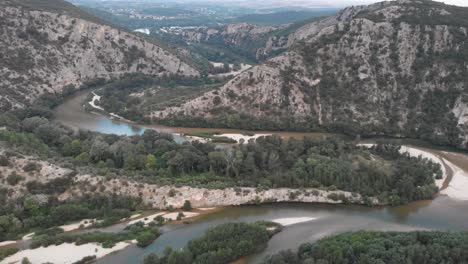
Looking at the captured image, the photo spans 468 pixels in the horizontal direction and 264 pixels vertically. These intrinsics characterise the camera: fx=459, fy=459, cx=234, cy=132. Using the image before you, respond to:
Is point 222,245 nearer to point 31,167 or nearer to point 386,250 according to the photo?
point 386,250

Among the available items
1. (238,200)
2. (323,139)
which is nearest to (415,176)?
(323,139)

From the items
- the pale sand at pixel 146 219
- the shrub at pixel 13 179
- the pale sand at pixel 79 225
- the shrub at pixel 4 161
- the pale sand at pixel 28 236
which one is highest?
the shrub at pixel 4 161

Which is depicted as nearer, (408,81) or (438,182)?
(438,182)

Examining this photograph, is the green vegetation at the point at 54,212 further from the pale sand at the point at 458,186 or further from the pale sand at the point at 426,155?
the pale sand at the point at 426,155

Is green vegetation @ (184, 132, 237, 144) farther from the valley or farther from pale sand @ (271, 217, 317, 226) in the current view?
pale sand @ (271, 217, 317, 226)

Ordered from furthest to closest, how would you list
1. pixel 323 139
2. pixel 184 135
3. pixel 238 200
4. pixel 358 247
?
1. pixel 184 135
2. pixel 323 139
3. pixel 238 200
4. pixel 358 247

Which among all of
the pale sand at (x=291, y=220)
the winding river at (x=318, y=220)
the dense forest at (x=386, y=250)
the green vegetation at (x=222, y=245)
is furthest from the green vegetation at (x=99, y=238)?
the pale sand at (x=291, y=220)

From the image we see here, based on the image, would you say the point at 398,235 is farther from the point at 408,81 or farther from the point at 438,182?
the point at 408,81

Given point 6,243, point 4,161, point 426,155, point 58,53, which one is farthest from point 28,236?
point 58,53
